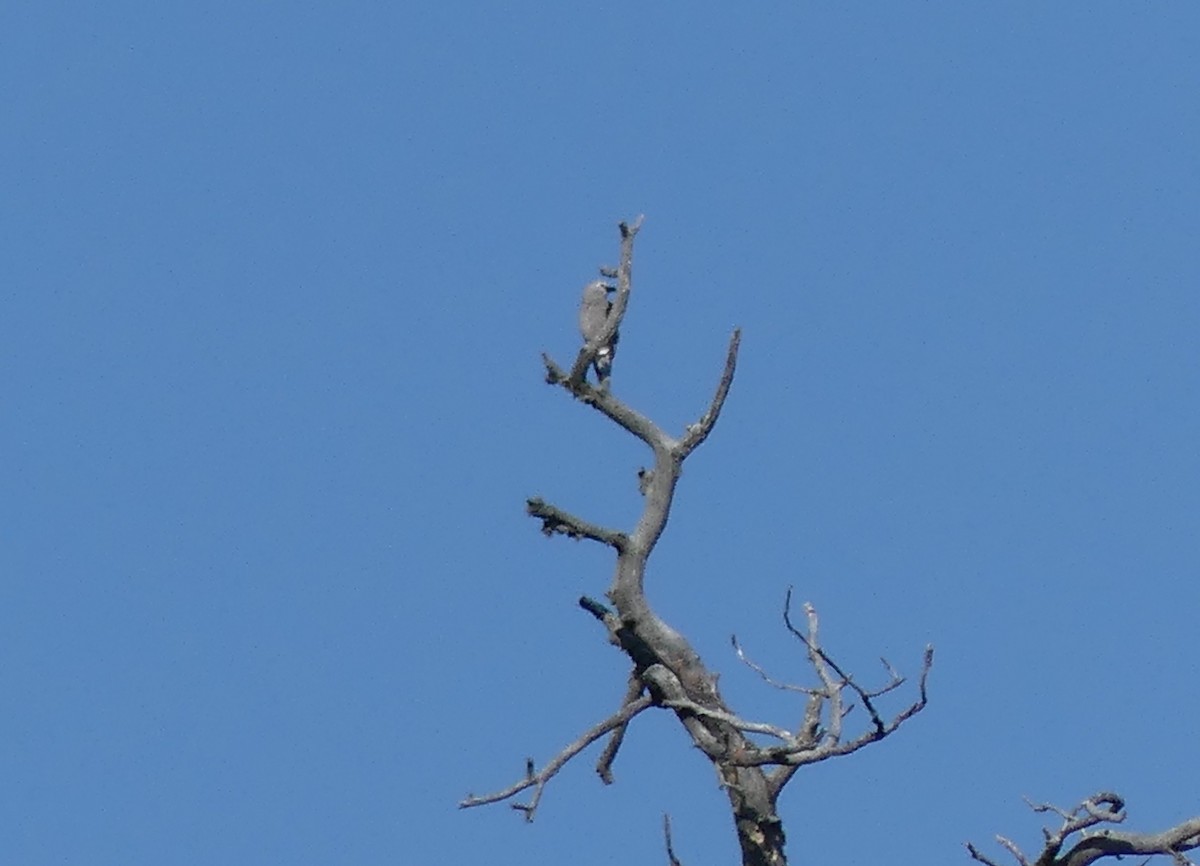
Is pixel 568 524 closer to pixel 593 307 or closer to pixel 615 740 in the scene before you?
pixel 615 740

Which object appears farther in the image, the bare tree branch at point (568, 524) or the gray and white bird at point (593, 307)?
the gray and white bird at point (593, 307)

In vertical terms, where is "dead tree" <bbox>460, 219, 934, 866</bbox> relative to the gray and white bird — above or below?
below

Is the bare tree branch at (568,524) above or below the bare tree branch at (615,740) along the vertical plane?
above

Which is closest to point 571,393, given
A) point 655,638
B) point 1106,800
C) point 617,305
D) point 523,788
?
point 617,305

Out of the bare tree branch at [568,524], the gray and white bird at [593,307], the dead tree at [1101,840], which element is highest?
the gray and white bird at [593,307]

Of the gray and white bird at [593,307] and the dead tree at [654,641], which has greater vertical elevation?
the gray and white bird at [593,307]

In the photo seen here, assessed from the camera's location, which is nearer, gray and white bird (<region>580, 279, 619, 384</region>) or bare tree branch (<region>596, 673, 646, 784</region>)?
bare tree branch (<region>596, 673, 646, 784</region>)

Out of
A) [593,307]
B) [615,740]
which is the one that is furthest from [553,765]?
[593,307]

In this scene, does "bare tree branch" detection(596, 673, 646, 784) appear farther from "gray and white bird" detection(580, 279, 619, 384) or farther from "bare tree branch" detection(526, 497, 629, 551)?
"gray and white bird" detection(580, 279, 619, 384)

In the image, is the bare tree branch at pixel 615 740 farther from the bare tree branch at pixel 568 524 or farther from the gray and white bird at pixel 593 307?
the gray and white bird at pixel 593 307

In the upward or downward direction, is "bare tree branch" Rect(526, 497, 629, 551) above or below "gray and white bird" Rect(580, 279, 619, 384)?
below

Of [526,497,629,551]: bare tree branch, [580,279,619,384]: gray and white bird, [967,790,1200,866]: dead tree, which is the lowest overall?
[967,790,1200,866]: dead tree

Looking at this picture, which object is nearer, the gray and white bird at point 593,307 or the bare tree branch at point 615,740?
the bare tree branch at point 615,740

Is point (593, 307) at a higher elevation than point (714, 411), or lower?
higher
